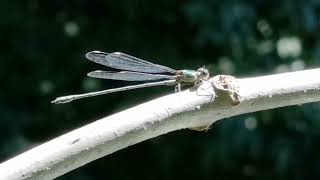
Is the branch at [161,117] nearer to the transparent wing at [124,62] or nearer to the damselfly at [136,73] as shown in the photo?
the damselfly at [136,73]

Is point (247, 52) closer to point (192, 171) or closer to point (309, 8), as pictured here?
point (309, 8)

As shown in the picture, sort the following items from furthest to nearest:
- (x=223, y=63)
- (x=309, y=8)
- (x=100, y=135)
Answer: (x=223, y=63)
(x=309, y=8)
(x=100, y=135)

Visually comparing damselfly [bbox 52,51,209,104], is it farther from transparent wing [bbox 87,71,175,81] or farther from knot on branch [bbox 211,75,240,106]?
knot on branch [bbox 211,75,240,106]

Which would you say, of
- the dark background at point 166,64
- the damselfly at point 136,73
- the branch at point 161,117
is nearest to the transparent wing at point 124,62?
the damselfly at point 136,73

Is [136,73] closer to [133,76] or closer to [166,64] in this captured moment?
[133,76]

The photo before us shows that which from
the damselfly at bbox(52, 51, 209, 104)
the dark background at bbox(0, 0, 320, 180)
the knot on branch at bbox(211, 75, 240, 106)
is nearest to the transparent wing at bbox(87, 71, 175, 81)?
the damselfly at bbox(52, 51, 209, 104)

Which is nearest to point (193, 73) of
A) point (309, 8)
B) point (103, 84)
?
point (309, 8)
